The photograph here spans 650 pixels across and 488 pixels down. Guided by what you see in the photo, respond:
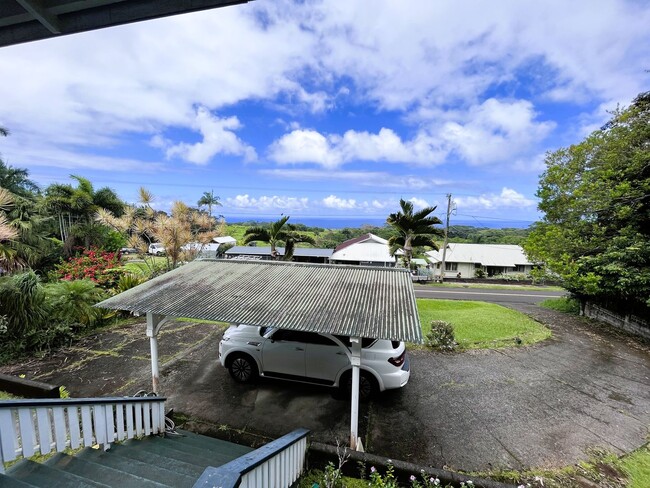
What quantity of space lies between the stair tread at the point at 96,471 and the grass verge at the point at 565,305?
54.4 feet

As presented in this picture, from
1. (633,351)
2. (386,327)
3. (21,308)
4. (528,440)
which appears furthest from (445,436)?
(21,308)

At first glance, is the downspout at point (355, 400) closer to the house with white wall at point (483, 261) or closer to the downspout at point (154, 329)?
the downspout at point (154, 329)

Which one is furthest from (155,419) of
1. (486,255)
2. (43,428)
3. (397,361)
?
(486,255)

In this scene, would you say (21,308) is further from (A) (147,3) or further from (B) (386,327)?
(B) (386,327)

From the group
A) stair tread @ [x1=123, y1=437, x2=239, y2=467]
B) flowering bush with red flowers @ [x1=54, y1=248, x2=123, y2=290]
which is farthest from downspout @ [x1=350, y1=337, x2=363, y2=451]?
flowering bush with red flowers @ [x1=54, y1=248, x2=123, y2=290]

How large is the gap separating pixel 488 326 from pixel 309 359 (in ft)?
23.9

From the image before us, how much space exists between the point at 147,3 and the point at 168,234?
11808 millimetres

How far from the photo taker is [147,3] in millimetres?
2793

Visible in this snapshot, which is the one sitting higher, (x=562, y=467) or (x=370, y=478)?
(x=370, y=478)

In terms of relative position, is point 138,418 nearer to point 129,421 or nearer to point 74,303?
point 129,421

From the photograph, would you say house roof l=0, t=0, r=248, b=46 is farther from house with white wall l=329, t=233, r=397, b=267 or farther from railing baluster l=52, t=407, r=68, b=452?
house with white wall l=329, t=233, r=397, b=267

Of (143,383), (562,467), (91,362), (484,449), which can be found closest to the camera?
(562,467)

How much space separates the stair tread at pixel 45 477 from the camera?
2279mm

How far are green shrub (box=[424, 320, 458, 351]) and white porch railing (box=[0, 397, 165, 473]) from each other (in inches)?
271
